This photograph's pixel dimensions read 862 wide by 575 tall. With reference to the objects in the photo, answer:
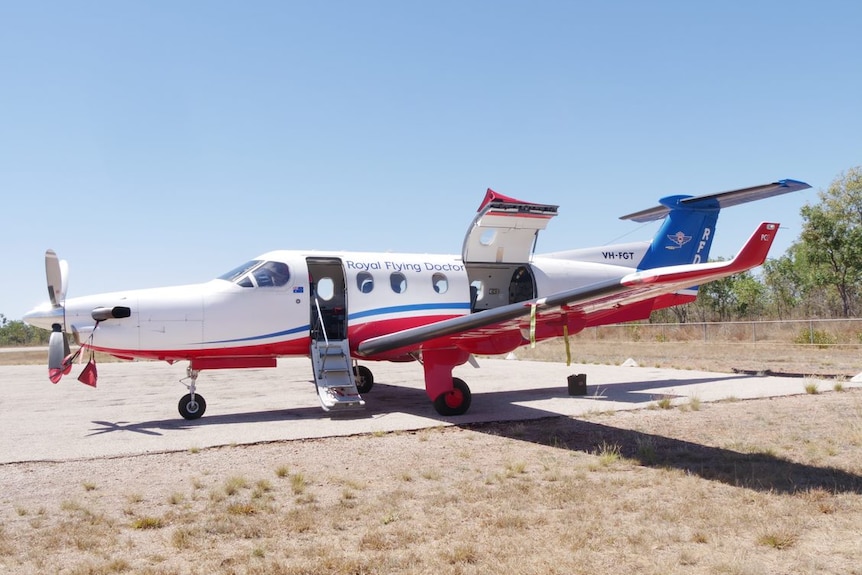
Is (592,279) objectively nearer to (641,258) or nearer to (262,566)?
(641,258)

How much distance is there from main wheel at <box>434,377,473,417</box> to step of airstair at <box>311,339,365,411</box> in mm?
1395

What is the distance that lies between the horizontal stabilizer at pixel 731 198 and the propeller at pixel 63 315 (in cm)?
1314

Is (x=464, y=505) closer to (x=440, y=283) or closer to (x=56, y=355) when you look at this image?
(x=56, y=355)

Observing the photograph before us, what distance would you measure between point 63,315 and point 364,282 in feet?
17.4

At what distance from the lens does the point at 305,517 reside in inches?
221

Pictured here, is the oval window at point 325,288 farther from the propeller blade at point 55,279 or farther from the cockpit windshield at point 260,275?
the propeller blade at point 55,279

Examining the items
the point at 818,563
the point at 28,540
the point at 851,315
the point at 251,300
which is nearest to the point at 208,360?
the point at 251,300

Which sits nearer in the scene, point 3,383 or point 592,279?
point 592,279

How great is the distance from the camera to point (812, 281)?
45781mm

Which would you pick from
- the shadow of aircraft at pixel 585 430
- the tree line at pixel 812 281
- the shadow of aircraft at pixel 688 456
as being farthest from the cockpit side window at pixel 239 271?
the tree line at pixel 812 281

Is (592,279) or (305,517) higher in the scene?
(592,279)

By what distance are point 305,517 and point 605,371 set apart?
49.1ft

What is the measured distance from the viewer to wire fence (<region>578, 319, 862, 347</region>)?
28234mm

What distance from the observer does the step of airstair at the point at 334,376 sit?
1053cm
